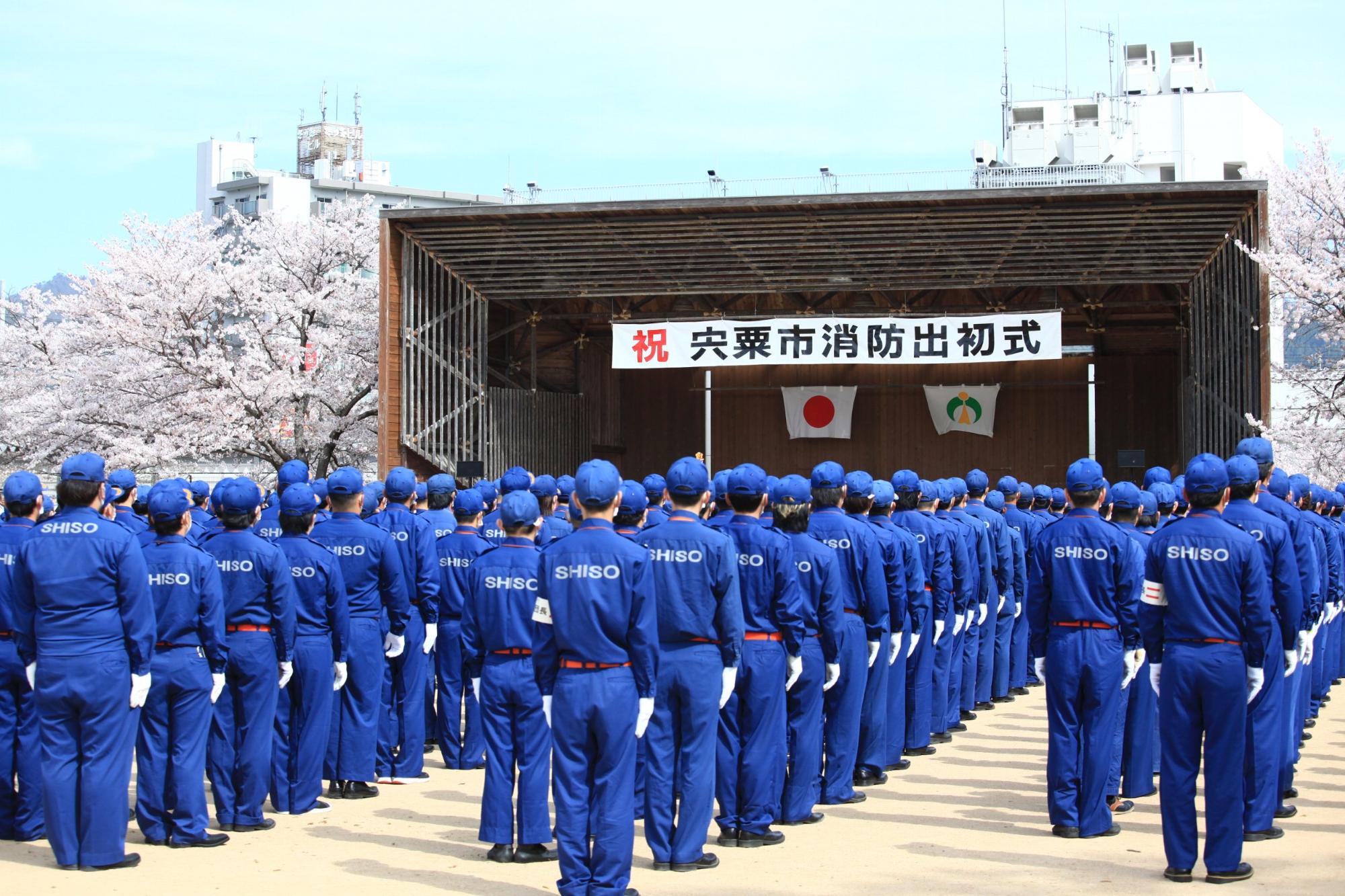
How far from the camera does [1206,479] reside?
624cm

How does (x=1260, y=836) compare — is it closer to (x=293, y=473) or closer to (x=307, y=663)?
(x=307, y=663)

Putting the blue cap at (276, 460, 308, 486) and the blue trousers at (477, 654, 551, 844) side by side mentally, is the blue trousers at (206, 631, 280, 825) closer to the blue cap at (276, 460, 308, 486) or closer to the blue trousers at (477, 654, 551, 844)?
the blue trousers at (477, 654, 551, 844)

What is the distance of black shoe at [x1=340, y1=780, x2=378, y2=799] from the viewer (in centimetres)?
806

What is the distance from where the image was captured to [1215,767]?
5.96m

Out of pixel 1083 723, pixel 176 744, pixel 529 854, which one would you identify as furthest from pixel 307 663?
pixel 1083 723

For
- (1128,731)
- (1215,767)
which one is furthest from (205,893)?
(1128,731)

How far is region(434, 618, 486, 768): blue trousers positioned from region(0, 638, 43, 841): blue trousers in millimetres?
2606

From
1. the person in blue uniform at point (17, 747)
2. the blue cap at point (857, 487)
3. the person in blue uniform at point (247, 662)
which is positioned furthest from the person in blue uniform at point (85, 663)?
the blue cap at point (857, 487)

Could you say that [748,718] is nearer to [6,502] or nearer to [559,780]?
[559,780]

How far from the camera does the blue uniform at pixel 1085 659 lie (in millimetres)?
6828

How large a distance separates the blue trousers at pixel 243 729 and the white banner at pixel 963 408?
20.8 metres

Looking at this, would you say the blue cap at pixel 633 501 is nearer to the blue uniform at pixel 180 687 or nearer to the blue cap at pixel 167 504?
the blue uniform at pixel 180 687

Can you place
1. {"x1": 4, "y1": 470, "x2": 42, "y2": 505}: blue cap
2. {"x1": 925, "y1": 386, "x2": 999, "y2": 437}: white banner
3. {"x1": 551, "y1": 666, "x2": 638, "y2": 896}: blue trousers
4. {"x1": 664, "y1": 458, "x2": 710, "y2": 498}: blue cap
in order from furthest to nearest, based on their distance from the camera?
{"x1": 925, "y1": 386, "x2": 999, "y2": 437}: white banner → {"x1": 4, "y1": 470, "x2": 42, "y2": 505}: blue cap → {"x1": 664, "y1": 458, "x2": 710, "y2": 498}: blue cap → {"x1": 551, "y1": 666, "x2": 638, "y2": 896}: blue trousers

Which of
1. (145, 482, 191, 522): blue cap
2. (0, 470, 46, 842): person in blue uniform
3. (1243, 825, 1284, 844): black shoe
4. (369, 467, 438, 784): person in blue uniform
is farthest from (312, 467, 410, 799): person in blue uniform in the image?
(1243, 825, 1284, 844): black shoe
